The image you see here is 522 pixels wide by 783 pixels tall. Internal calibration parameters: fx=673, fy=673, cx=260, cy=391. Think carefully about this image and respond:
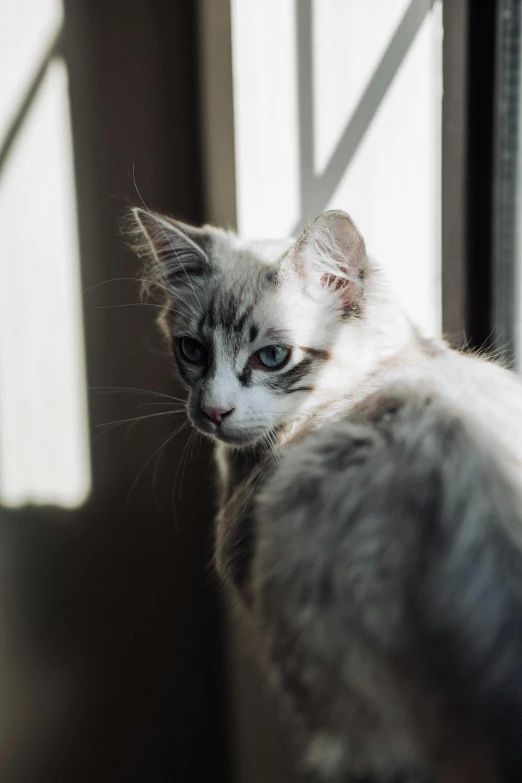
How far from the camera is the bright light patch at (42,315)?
1.02 meters

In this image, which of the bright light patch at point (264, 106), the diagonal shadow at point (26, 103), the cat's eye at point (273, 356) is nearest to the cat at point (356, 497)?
the cat's eye at point (273, 356)

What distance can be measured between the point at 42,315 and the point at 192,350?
287mm

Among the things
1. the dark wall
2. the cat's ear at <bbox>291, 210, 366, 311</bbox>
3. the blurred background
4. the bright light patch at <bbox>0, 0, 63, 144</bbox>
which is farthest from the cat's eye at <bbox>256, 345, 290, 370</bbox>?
the bright light patch at <bbox>0, 0, 63, 144</bbox>

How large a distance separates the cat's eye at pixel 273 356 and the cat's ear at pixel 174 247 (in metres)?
0.17

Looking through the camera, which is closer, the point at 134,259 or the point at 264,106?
the point at 264,106

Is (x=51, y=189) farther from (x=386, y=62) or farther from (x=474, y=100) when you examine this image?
(x=474, y=100)

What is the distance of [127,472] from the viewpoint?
1.25 m

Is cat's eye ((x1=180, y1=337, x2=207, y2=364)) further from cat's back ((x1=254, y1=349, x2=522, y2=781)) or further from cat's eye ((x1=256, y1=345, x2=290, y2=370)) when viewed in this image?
cat's back ((x1=254, y1=349, x2=522, y2=781))

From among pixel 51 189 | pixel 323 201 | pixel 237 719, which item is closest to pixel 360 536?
pixel 323 201

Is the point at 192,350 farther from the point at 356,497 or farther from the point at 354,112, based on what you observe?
the point at 354,112

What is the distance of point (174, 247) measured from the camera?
95 cm

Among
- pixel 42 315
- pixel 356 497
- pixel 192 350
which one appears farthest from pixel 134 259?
pixel 356 497

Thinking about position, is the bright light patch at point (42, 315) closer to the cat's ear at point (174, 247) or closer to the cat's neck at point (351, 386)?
the cat's ear at point (174, 247)

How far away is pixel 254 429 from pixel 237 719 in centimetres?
77
